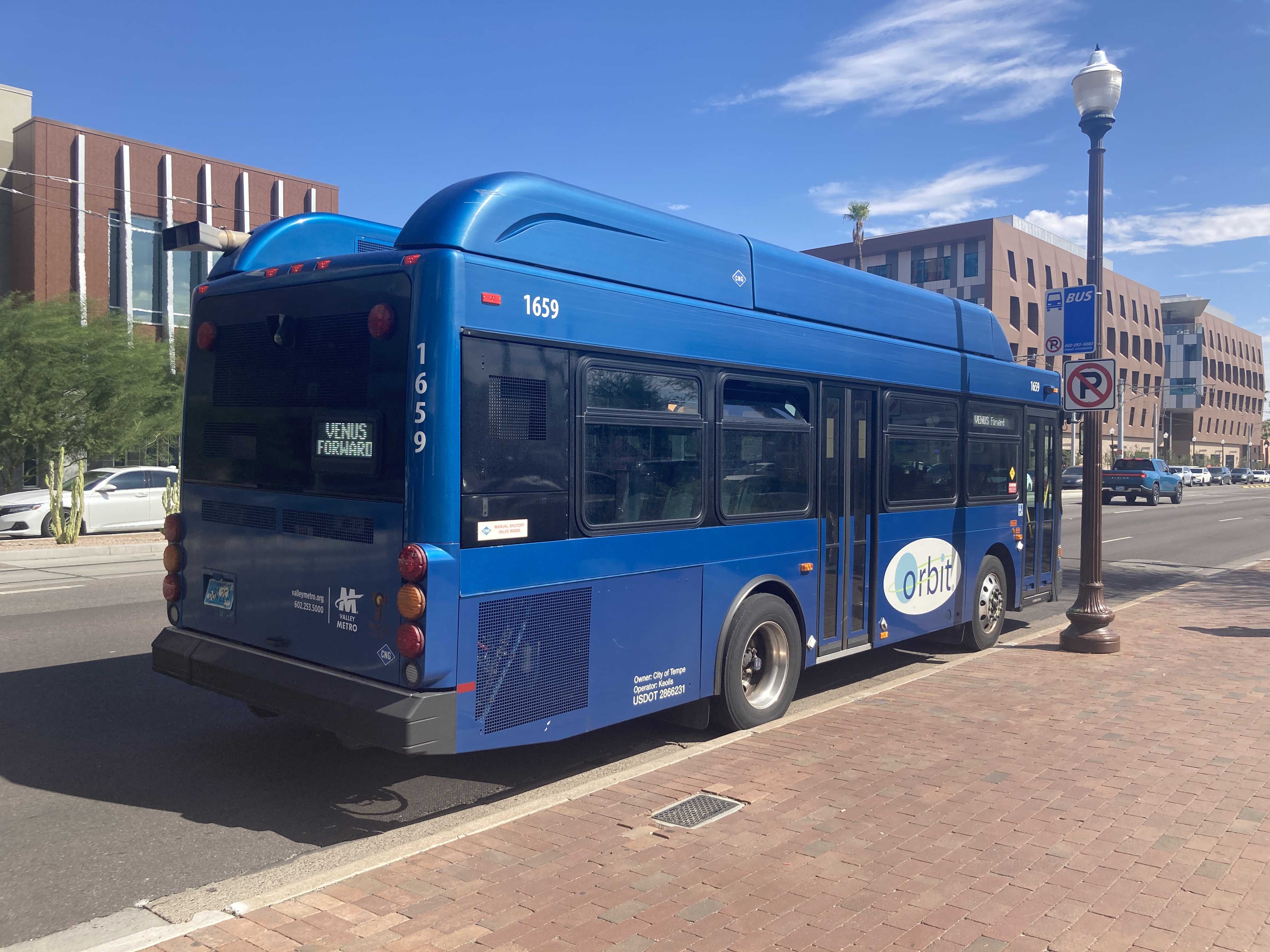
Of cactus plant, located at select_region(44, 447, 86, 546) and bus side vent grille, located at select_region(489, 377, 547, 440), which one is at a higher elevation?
bus side vent grille, located at select_region(489, 377, 547, 440)

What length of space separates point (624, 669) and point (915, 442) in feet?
12.9

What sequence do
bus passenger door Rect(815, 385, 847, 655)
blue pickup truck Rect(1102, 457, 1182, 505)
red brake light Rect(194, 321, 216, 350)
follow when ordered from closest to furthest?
red brake light Rect(194, 321, 216, 350)
bus passenger door Rect(815, 385, 847, 655)
blue pickup truck Rect(1102, 457, 1182, 505)

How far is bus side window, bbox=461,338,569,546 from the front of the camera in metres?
4.80

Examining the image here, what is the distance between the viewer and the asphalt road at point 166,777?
4410mm

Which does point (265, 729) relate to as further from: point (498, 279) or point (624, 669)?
point (498, 279)

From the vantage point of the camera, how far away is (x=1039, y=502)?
10.7 m

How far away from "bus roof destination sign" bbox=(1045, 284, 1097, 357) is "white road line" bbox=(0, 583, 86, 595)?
12.5 meters

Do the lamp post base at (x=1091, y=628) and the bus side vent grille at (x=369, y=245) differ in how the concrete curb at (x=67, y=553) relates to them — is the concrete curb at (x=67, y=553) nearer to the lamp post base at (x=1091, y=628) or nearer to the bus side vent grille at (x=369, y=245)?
the bus side vent grille at (x=369, y=245)

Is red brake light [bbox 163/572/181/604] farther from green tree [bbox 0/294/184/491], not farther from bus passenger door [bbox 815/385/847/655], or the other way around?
green tree [bbox 0/294/184/491]

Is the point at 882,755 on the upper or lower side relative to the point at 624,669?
lower

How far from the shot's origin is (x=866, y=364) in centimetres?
771

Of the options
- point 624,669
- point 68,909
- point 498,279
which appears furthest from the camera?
point 624,669

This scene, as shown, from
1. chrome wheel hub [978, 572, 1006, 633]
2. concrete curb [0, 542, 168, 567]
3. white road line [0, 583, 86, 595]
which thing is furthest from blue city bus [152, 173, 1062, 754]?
concrete curb [0, 542, 168, 567]

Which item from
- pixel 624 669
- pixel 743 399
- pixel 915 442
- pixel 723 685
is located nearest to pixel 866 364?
pixel 915 442
